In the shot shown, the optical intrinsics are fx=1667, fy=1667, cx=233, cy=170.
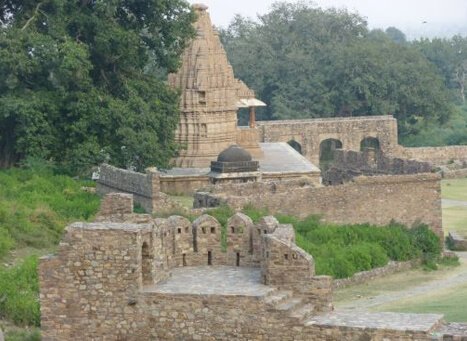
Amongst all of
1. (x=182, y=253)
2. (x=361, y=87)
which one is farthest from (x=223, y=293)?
(x=361, y=87)

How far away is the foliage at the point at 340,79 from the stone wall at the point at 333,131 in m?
4.83

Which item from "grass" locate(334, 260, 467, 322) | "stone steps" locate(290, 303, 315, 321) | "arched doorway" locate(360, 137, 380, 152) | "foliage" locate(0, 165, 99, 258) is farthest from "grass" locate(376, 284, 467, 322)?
"arched doorway" locate(360, 137, 380, 152)

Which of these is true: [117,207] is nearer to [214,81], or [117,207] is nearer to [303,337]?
[303,337]

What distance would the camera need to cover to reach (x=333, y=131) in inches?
2534

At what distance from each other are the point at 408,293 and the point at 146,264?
9.28 meters

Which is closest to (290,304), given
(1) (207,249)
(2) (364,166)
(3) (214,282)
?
(3) (214,282)

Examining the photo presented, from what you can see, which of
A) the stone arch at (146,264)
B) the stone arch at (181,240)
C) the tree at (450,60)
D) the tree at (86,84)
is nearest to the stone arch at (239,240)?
the stone arch at (181,240)

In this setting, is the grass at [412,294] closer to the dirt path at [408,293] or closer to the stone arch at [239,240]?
the dirt path at [408,293]

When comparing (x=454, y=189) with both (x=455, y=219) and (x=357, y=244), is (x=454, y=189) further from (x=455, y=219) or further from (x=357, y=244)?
(x=357, y=244)

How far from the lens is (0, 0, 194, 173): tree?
1252 inches

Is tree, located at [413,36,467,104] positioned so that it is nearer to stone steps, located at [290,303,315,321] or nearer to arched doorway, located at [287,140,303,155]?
arched doorway, located at [287,140,303,155]

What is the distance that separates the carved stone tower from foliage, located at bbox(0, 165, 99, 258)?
32.6 feet

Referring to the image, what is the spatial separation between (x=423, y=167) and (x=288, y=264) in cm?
1983

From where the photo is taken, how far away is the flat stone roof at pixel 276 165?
37812 mm
